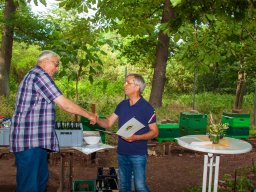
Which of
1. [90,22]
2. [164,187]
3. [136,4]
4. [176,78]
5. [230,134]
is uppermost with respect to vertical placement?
[136,4]

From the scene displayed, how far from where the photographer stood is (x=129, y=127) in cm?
378

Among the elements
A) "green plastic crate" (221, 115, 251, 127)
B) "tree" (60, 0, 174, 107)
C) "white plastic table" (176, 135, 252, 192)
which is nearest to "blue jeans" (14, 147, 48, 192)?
"white plastic table" (176, 135, 252, 192)

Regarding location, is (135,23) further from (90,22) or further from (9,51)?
(9,51)

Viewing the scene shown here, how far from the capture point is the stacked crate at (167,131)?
800cm

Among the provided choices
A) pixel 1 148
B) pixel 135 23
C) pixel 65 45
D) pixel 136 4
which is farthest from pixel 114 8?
pixel 1 148

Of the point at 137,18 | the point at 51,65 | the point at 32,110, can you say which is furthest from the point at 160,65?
the point at 32,110

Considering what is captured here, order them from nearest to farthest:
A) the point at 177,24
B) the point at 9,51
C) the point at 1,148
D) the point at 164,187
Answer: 1. the point at 1,148
2. the point at 177,24
3. the point at 164,187
4. the point at 9,51

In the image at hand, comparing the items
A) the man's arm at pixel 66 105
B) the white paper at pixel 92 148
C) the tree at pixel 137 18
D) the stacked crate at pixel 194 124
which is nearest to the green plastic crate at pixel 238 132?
the stacked crate at pixel 194 124

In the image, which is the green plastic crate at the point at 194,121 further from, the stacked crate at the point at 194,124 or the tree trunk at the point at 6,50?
the tree trunk at the point at 6,50

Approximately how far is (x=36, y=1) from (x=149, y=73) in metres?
13.5

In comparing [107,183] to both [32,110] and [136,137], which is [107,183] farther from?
[32,110]

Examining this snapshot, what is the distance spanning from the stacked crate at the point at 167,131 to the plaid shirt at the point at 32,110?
4828mm

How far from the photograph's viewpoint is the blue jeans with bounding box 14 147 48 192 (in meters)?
3.42

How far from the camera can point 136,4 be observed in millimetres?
11719
